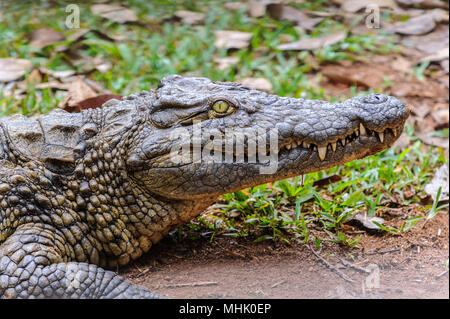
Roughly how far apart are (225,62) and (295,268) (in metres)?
3.84

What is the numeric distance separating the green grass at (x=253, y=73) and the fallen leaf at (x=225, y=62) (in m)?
0.08

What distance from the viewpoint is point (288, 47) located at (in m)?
7.16

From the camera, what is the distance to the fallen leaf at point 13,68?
245 inches

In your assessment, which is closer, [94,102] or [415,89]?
[94,102]

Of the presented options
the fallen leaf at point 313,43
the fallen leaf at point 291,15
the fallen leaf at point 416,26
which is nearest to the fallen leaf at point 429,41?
the fallen leaf at point 416,26

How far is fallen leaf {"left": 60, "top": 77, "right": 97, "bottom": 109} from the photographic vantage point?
5012mm

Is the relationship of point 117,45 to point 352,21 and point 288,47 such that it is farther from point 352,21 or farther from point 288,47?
point 352,21

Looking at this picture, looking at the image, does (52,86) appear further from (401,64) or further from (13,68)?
(401,64)

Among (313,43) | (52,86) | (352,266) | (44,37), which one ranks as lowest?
(352,266)

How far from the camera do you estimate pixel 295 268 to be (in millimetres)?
3402

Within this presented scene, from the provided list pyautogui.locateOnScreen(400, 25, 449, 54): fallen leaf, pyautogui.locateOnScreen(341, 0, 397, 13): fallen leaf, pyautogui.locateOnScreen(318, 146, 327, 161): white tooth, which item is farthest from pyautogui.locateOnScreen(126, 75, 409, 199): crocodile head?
pyautogui.locateOnScreen(341, 0, 397, 13): fallen leaf

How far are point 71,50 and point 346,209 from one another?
4361 millimetres

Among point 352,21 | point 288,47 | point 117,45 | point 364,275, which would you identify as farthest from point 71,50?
point 364,275

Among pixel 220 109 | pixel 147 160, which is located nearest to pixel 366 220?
pixel 220 109
